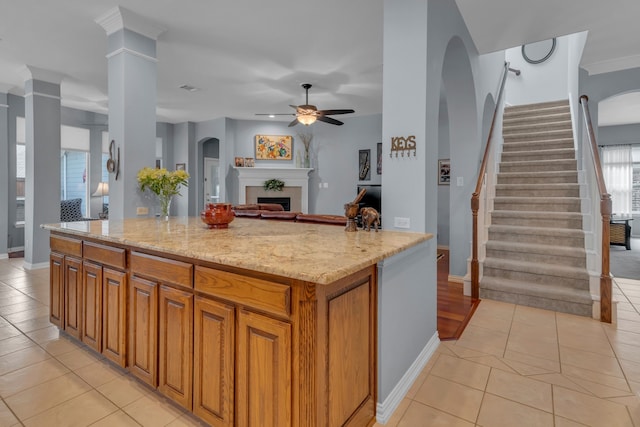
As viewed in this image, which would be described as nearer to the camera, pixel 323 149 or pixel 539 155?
pixel 539 155

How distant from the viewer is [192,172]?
29.1ft

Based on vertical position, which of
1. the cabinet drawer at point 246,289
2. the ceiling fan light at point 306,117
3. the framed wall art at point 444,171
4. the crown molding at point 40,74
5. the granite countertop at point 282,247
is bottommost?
the cabinet drawer at point 246,289

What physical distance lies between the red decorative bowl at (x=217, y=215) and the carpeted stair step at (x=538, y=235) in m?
3.40

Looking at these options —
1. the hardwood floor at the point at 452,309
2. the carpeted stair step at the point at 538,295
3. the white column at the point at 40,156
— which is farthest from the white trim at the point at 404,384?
the white column at the point at 40,156

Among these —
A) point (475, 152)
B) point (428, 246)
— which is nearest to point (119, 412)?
point (428, 246)

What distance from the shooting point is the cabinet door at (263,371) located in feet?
4.36

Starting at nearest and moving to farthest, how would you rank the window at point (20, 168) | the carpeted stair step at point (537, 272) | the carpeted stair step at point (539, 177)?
the carpeted stair step at point (537, 272), the carpeted stair step at point (539, 177), the window at point (20, 168)

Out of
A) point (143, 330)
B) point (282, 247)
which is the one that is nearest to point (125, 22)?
point (143, 330)

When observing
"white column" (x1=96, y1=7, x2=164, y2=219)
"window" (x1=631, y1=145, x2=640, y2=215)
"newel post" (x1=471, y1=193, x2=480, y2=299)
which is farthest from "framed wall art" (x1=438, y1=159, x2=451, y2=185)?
"white column" (x1=96, y1=7, x2=164, y2=219)

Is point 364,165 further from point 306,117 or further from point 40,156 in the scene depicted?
point 40,156

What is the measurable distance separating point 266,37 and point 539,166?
13.9ft

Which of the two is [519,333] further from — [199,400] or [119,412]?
[119,412]

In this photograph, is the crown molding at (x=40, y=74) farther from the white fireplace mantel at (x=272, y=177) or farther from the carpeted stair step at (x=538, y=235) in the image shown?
the carpeted stair step at (x=538, y=235)

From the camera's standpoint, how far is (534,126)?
19.3 ft
